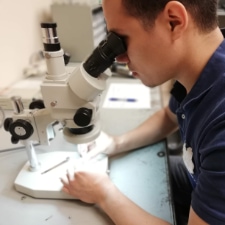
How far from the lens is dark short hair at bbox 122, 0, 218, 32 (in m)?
0.62

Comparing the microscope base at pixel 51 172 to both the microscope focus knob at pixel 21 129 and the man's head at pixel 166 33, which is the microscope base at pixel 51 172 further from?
the man's head at pixel 166 33

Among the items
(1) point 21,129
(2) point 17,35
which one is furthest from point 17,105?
(2) point 17,35

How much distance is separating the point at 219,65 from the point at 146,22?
0.21 m

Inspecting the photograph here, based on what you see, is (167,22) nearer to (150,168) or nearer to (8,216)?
(150,168)

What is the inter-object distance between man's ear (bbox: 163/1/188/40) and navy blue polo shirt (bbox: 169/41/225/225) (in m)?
0.13

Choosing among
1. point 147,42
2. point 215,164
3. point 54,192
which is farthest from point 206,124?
point 54,192

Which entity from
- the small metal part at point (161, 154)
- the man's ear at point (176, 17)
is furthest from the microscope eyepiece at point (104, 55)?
the small metal part at point (161, 154)

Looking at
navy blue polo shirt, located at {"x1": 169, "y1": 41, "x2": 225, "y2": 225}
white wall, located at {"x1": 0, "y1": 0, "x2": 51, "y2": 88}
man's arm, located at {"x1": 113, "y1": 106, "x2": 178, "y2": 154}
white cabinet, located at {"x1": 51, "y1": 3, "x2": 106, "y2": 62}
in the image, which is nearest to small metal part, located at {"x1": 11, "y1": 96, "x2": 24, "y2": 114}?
man's arm, located at {"x1": 113, "y1": 106, "x2": 178, "y2": 154}

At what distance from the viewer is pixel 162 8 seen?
24.1 inches

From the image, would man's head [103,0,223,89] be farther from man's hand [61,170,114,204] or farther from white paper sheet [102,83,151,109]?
white paper sheet [102,83,151,109]

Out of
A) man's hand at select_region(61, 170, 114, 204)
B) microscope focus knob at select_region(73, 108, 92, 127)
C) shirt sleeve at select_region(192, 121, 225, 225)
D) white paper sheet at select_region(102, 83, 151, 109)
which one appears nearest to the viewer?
shirt sleeve at select_region(192, 121, 225, 225)

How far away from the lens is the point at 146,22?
638 mm

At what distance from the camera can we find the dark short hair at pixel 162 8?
617 mm

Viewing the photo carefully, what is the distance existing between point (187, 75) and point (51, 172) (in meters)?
0.52
